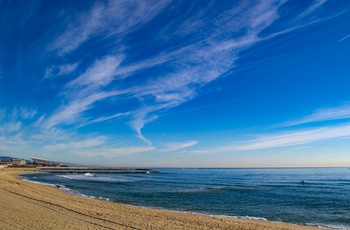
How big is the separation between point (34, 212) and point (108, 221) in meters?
4.79

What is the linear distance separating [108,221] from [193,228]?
4.38m

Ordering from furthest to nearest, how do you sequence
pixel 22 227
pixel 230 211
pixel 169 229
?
pixel 230 211 < pixel 169 229 < pixel 22 227

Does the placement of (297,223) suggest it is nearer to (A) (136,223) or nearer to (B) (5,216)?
(A) (136,223)

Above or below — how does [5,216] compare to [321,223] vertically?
above

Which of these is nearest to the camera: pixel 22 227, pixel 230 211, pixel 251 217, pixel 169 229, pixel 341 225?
pixel 22 227

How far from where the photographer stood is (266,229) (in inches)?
565

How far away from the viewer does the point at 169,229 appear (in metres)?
12.7

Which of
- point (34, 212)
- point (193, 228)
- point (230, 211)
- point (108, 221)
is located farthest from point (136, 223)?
point (230, 211)

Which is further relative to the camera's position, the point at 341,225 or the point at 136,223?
the point at 341,225

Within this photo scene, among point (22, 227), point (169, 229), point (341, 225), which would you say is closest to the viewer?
point (22, 227)

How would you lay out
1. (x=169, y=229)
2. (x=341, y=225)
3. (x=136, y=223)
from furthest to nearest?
(x=341, y=225)
(x=136, y=223)
(x=169, y=229)

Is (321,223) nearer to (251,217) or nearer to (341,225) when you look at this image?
(341,225)

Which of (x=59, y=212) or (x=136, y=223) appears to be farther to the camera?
(x=59, y=212)

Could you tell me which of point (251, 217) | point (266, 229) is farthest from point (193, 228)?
point (251, 217)
